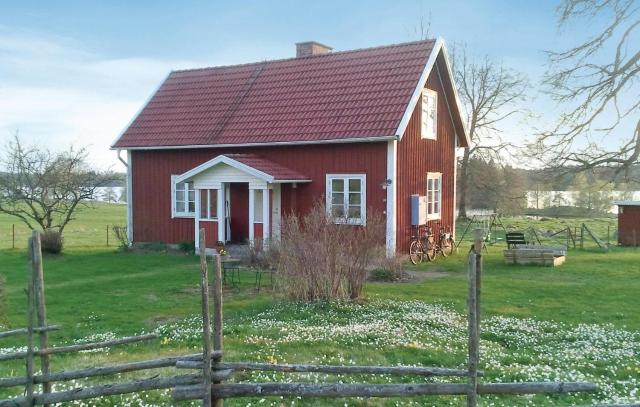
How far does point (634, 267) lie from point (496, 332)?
37.9ft

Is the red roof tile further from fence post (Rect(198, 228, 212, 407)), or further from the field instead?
fence post (Rect(198, 228, 212, 407))

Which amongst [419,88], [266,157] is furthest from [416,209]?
[266,157]

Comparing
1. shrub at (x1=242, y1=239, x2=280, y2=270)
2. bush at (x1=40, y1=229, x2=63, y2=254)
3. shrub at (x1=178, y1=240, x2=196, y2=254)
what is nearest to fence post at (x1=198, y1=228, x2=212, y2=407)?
shrub at (x1=242, y1=239, x2=280, y2=270)

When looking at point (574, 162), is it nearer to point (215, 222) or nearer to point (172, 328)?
point (215, 222)

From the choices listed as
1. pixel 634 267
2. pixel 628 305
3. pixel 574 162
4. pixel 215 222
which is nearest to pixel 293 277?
pixel 628 305

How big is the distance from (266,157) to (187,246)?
4878 mm

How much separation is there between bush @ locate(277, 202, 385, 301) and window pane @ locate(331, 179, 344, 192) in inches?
296

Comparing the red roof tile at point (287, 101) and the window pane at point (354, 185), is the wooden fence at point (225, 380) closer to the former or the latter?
the red roof tile at point (287, 101)

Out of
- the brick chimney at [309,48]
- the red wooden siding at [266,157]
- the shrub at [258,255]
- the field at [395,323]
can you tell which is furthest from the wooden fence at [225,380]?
the brick chimney at [309,48]

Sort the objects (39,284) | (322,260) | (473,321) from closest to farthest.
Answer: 1. (473,321)
2. (39,284)
3. (322,260)

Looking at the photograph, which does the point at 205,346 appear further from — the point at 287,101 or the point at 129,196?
the point at 129,196

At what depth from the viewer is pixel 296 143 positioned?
21312 mm

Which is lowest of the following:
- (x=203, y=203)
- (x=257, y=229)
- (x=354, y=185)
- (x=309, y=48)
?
(x=257, y=229)

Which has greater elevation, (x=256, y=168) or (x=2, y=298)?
(x=256, y=168)
